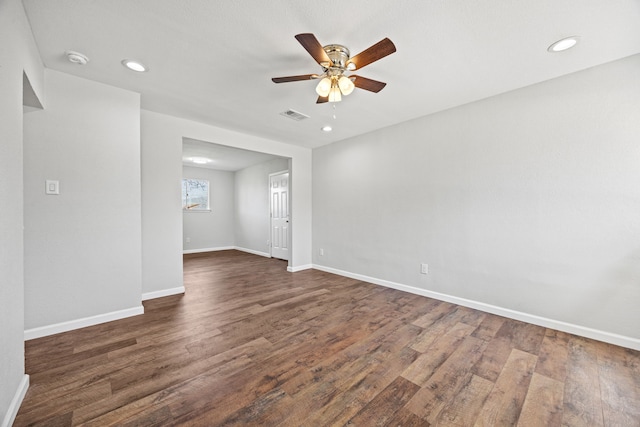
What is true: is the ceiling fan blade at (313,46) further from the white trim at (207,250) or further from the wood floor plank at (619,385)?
the white trim at (207,250)

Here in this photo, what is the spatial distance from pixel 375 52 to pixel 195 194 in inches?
274

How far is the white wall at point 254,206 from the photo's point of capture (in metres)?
6.67

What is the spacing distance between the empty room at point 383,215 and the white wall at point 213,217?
12.3ft

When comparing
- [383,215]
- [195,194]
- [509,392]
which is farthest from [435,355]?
[195,194]

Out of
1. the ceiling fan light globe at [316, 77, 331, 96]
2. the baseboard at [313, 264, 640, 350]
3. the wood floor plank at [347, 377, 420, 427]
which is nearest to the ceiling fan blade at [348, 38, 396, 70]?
the ceiling fan light globe at [316, 77, 331, 96]

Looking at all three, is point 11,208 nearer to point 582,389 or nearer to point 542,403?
point 542,403

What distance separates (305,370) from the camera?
1.87 metres

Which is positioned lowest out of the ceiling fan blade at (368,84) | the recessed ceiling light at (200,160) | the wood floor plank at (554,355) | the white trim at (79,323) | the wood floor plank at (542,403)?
the wood floor plank at (554,355)

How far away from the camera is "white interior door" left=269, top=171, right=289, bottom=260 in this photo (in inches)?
237

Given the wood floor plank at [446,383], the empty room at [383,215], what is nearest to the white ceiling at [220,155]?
the empty room at [383,215]

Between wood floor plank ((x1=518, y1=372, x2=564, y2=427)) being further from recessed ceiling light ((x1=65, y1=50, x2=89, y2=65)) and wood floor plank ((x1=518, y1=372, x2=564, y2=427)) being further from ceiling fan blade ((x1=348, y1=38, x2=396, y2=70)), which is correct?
recessed ceiling light ((x1=65, y1=50, x2=89, y2=65))

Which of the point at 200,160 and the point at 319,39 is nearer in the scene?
the point at 319,39

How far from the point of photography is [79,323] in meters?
2.53

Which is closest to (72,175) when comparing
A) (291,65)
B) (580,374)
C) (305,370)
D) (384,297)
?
(291,65)
